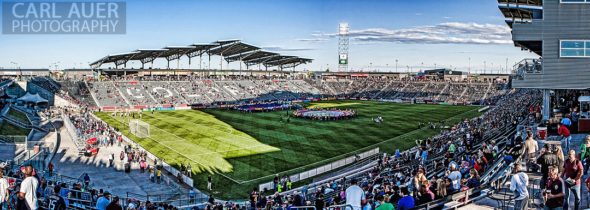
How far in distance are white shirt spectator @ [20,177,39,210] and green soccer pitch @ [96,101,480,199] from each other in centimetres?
1507

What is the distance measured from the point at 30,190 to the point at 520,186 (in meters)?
10.9

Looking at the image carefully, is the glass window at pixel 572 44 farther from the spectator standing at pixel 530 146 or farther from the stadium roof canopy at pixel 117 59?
the stadium roof canopy at pixel 117 59

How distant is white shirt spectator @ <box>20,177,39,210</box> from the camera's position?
10.6 metres

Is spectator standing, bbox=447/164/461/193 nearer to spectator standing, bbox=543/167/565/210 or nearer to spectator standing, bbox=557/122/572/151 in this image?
spectator standing, bbox=543/167/565/210

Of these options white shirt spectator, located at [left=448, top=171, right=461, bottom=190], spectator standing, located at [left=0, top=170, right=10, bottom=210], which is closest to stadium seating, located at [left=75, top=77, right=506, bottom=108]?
spectator standing, located at [left=0, top=170, right=10, bottom=210]

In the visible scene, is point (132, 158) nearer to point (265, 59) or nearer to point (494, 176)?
point (494, 176)

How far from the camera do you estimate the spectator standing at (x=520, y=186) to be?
1101cm

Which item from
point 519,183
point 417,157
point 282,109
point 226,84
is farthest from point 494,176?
point 226,84

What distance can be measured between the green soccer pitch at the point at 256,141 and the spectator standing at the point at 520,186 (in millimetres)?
16215

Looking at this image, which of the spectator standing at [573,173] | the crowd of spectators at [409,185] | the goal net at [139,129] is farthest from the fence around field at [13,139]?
the spectator standing at [573,173]

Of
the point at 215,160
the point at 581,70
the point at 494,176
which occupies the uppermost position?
the point at 581,70

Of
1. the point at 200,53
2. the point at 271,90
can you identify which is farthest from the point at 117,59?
the point at 271,90

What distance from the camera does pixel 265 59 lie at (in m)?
118

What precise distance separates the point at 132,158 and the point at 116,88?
56.9m
